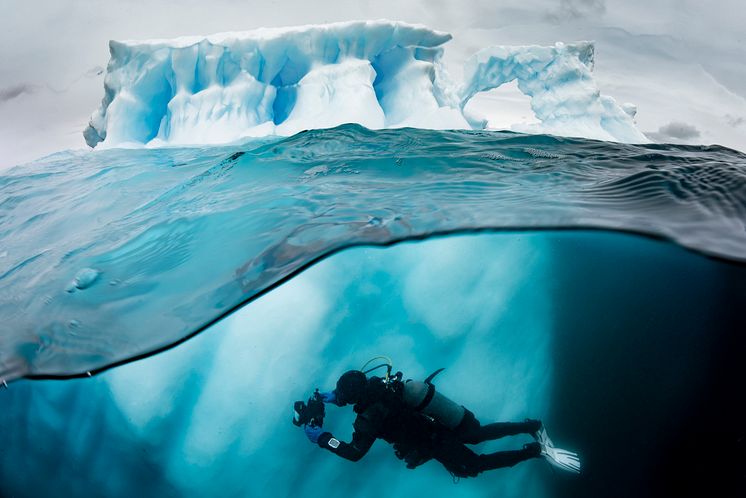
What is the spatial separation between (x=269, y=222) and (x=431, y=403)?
2409 millimetres

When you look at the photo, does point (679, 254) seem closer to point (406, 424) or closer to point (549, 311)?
point (549, 311)

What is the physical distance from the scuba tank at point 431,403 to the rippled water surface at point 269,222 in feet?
4.66

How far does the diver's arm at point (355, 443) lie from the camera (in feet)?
12.7

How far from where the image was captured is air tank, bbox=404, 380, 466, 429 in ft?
13.8

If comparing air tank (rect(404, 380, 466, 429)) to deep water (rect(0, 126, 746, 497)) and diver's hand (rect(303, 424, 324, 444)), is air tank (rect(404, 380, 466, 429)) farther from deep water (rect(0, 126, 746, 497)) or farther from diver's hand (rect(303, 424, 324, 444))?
deep water (rect(0, 126, 746, 497))

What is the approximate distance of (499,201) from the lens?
4.64m

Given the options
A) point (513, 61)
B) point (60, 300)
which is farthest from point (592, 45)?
point (60, 300)

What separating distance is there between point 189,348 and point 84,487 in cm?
155

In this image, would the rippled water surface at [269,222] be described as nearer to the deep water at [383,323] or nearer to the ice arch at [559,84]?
the deep water at [383,323]

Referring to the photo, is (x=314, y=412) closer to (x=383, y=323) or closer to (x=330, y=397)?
(x=330, y=397)

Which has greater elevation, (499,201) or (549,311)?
(499,201)

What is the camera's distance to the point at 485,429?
186 inches

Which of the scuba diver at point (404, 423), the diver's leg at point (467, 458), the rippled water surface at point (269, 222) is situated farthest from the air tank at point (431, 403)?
the rippled water surface at point (269, 222)

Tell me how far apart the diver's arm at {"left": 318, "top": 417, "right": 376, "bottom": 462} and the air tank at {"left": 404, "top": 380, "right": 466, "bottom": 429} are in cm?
45
